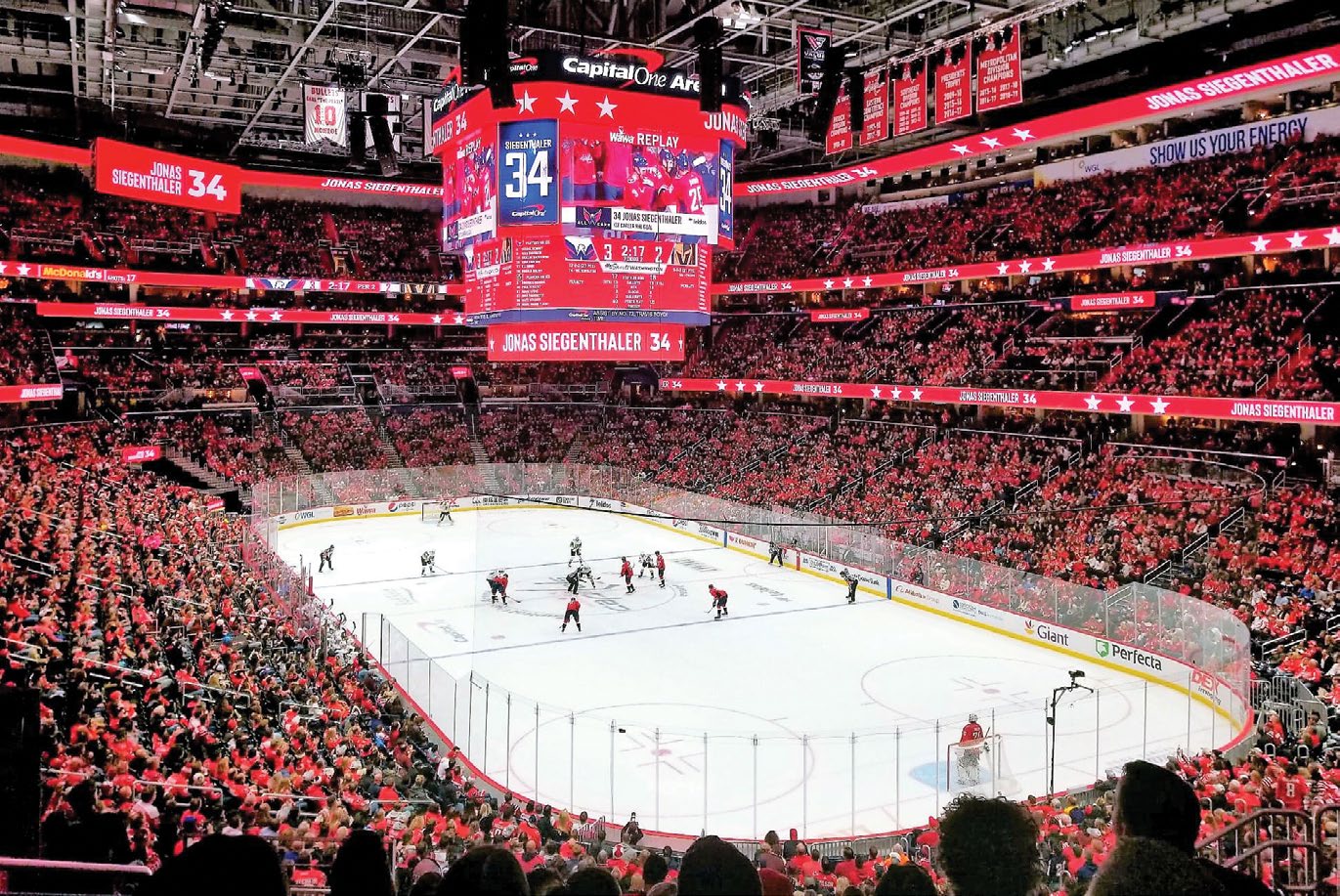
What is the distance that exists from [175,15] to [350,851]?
2637 cm

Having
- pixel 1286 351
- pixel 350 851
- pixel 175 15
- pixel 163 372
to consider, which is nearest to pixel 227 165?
pixel 163 372

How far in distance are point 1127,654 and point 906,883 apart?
18760 millimetres

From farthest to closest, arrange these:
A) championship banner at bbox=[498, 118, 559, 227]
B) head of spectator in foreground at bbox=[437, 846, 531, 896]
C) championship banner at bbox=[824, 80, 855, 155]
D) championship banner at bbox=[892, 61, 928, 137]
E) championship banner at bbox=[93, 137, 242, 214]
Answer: championship banner at bbox=[93, 137, 242, 214], championship banner at bbox=[824, 80, 855, 155], championship banner at bbox=[892, 61, 928, 137], championship banner at bbox=[498, 118, 559, 227], head of spectator in foreground at bbox=[437, 846, 531, 896]

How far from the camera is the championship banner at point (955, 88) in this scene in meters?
20.4

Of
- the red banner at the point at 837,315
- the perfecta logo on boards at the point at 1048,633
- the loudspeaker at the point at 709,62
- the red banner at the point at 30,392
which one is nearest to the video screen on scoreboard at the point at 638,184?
the loudspeaker at the point at 709,62

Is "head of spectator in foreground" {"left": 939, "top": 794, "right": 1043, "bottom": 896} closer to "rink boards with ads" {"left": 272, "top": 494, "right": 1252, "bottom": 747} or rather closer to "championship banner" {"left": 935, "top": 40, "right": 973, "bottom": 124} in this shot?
"rink boards with ads" {"left": 272, "top": 494, "right": 1252, "bottom": 747}

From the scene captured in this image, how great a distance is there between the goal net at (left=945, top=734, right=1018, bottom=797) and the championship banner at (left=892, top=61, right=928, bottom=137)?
1348cm

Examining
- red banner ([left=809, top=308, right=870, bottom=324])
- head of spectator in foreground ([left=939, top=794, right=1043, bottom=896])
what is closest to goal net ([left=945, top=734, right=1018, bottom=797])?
head of spectator in foreground ([left=939, top=794, right=1043, bottom=896])

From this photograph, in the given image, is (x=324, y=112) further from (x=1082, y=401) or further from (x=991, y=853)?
(x=991, y=853)

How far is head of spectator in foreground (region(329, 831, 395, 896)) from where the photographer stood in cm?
271

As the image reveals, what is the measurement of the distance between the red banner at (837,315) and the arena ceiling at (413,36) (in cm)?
871

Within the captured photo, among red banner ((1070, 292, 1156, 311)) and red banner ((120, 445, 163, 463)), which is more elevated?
red banner ((1070, 292, 1156, 311))

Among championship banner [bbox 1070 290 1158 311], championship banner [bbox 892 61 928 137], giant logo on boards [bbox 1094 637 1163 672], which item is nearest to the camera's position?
giant logo on boards [bbox 1094 637 1163 672]

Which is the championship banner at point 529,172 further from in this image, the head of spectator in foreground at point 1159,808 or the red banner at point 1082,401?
the head of spectator in foreground at point 1159,808
